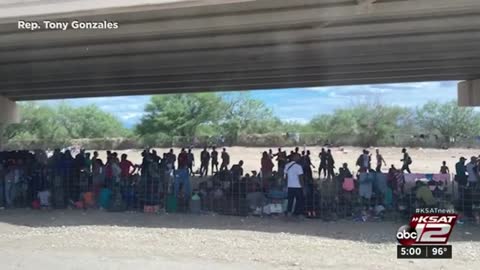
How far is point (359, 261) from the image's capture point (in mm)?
8688

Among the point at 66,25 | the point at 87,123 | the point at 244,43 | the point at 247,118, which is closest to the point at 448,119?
the point at 247,118

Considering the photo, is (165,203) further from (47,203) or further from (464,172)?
(464,172)

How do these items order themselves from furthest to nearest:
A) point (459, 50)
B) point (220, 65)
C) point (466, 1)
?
point (220, 65)
point (459, 50)
point (466, 1)

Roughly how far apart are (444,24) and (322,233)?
578 centimetres

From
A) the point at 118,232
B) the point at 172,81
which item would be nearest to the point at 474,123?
the point at 172,81

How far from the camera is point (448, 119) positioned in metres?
66.9

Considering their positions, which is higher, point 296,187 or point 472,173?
point 472,173

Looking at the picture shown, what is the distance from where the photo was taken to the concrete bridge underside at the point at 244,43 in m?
11.6

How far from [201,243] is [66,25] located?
6.28 m

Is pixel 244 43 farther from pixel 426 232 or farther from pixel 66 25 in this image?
pixel 426 232

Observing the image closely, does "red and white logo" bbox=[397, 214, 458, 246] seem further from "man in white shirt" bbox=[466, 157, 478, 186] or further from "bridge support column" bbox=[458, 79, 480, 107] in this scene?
"bridge support column" bbox=[458, 79, 480, 107]

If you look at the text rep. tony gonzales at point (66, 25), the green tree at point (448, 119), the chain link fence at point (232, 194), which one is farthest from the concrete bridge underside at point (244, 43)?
the green tree at point (448, 119)
